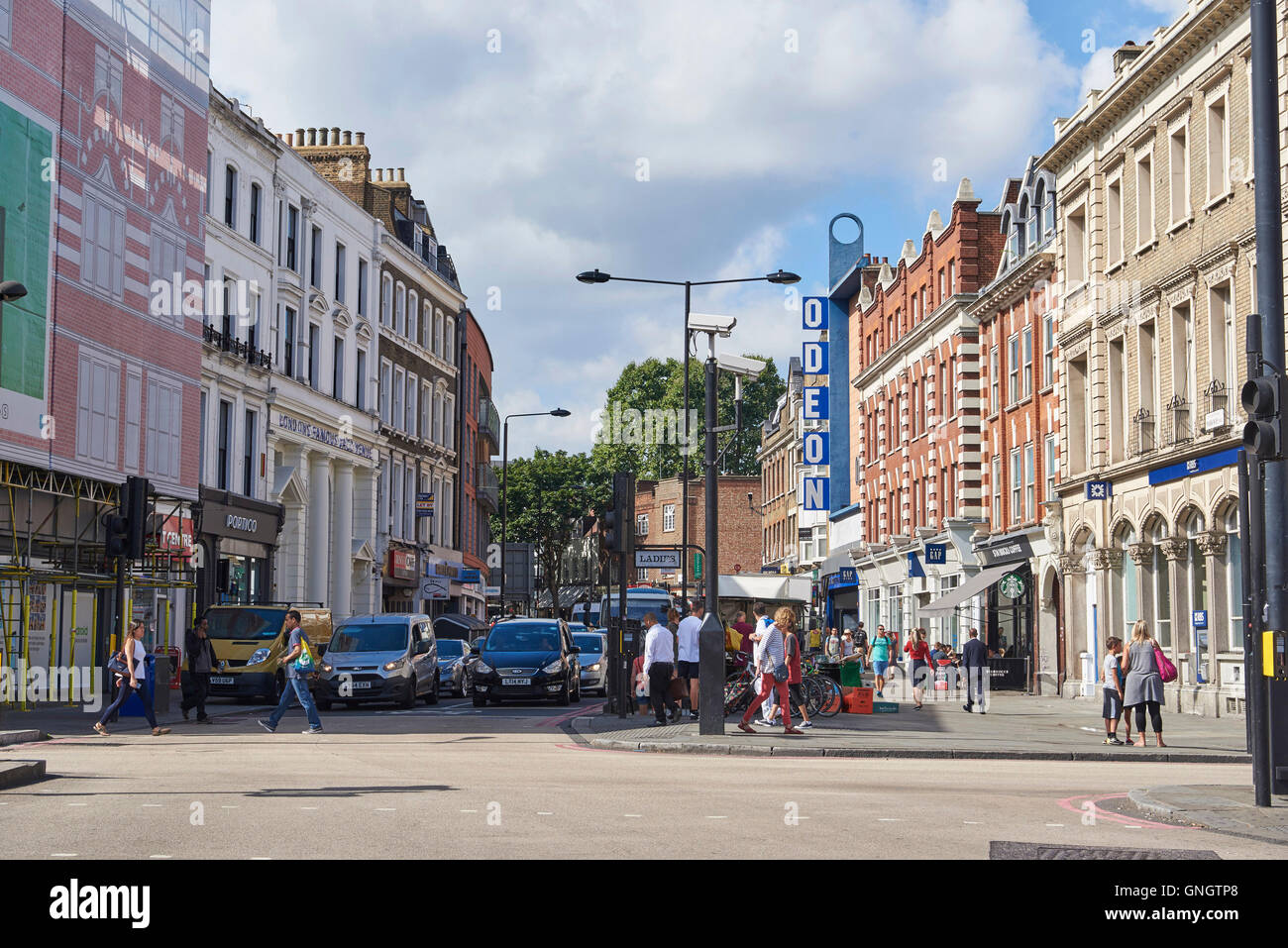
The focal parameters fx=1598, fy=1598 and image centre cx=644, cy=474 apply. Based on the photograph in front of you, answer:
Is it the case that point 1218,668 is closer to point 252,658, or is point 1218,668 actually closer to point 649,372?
point 252,658

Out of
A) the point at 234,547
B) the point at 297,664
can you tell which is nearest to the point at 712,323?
the point at 297,664

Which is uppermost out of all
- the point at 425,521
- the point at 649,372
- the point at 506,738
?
the point at 649,372

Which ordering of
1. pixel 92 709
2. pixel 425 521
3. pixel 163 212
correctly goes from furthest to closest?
pixel 425 521, pixel 163 212, pixel 92 709

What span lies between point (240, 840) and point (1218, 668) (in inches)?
920

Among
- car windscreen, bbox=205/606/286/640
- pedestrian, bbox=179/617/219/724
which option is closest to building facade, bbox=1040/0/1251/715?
car windscreen, bbox=205/606/286/640

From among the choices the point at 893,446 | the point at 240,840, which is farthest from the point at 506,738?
the point at 893,446

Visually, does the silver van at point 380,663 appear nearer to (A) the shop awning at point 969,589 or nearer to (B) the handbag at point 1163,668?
(B) the handbag at point 1163,668

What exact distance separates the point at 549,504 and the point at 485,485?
21.9m

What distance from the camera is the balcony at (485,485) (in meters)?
77.1

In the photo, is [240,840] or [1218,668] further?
[1218,668]

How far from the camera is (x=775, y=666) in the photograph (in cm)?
2220

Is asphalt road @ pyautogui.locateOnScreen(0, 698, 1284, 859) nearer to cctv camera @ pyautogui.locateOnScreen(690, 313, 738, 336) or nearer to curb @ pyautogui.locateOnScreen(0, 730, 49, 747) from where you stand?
curb @ pyautogui.locateOnScreen(0, 730, 49, 747)

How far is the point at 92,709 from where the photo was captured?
27.6m

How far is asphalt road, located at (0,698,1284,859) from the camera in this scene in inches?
392
